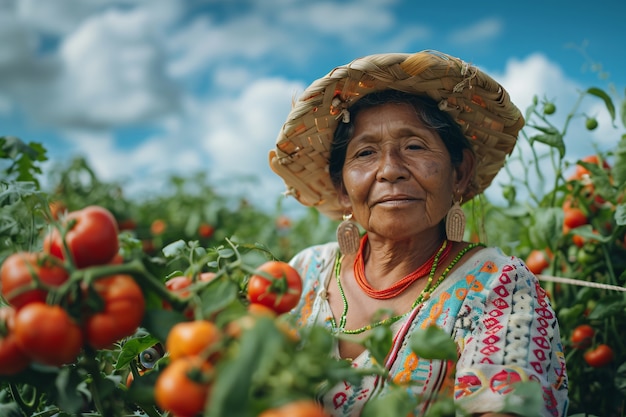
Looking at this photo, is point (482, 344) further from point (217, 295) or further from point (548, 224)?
point (548, 224)

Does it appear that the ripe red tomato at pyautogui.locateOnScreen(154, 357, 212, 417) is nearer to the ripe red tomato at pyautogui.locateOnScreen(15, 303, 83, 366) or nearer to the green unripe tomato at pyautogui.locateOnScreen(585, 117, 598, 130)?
the ripe red tomato at pyautogui.locateOnScreen(15, 303, 83, 366)

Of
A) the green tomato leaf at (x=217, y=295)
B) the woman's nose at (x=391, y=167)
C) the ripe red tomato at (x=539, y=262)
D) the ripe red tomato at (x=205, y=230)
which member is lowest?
the green tomato leaf at (x=217, y=295)

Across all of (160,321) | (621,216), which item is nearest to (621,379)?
(621,216)

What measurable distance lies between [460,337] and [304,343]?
2.43 ft

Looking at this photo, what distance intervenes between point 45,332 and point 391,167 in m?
Result: 1.04

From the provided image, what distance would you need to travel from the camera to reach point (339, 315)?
1711mm

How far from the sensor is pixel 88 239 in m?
0.79

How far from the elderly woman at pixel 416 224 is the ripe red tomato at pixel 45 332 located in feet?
2.42

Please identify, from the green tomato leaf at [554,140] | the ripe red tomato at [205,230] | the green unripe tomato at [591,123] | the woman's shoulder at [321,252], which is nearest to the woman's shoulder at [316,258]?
the woman's shoulder at [321,252]

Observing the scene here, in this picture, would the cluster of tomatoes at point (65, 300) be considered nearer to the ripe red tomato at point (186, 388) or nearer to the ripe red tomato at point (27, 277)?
the ripe red tomato at point (27, 277)

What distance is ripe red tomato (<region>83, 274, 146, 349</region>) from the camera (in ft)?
2.51

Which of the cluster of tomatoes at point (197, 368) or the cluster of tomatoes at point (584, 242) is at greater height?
the cluster of tomatoes at point (584, 242)

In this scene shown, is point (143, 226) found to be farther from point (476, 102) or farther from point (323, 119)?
point (476, 102)

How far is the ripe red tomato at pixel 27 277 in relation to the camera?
758mm
